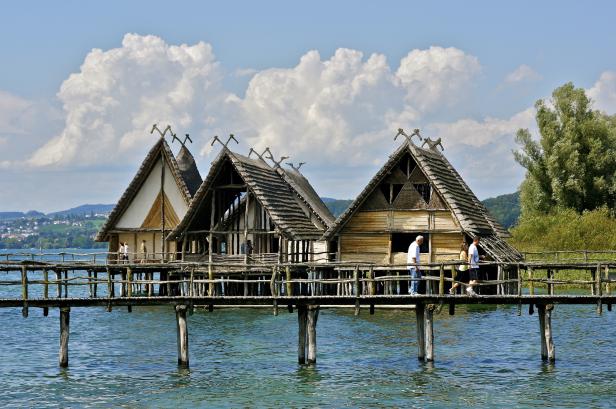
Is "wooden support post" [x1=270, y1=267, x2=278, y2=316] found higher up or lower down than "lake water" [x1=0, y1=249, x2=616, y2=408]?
higher up

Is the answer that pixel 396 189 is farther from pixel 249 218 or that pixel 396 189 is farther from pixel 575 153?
pixel 575 153

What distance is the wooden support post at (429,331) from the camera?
2897cm

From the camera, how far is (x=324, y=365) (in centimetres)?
3145

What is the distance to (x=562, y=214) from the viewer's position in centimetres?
6919

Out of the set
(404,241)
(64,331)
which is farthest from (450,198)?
(64,331)

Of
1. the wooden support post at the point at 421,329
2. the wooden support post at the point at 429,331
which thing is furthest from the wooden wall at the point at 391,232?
the wooden support post at the point at 429,331

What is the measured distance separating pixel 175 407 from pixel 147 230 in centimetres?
2769

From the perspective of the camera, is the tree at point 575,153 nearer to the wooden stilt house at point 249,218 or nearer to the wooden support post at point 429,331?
the wooden stilt house at point 249,218

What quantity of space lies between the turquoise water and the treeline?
21.9 m

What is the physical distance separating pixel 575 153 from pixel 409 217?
1143 inches

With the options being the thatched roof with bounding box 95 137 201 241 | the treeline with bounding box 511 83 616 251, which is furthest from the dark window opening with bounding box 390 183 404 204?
the treeline with bounding box 511 83 616 251

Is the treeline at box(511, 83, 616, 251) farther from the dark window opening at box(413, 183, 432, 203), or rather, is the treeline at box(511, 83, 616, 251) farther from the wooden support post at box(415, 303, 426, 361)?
the wooden support post at box(415, 303, 426, 361)

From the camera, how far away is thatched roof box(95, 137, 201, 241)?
168ft

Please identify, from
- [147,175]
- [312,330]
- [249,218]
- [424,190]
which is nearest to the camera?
[312,330]
